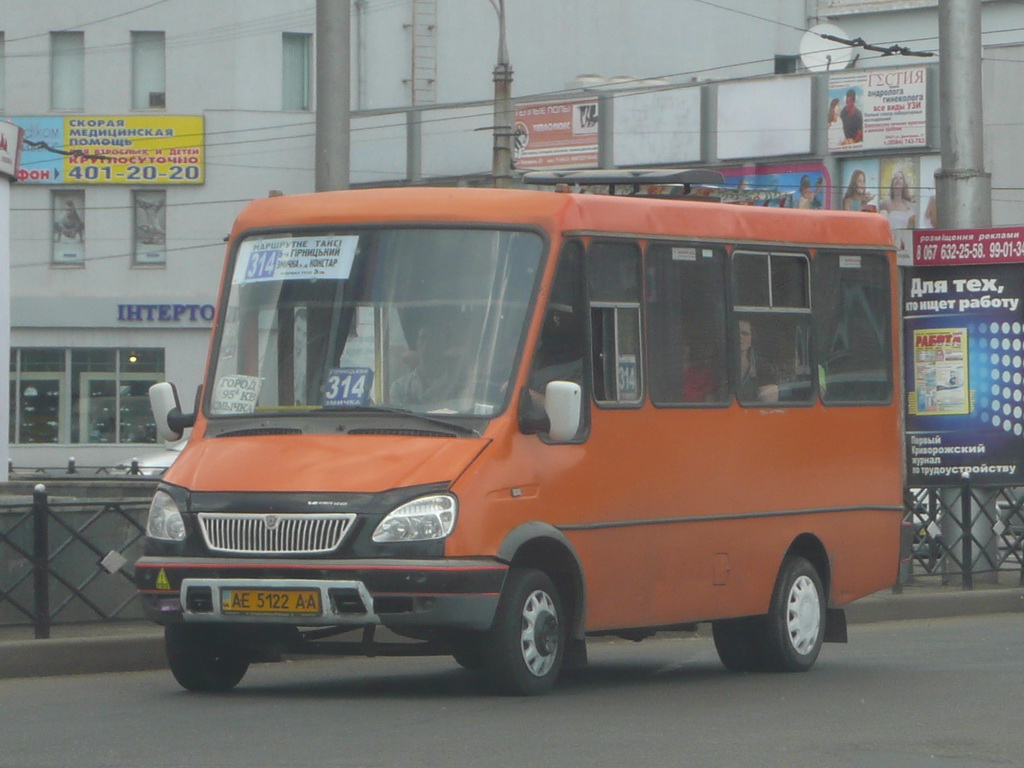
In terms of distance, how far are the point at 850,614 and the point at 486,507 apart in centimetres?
721

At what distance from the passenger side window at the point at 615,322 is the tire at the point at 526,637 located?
1147 millimetres

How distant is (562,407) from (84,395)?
40.4m

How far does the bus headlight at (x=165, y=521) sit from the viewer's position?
9.69 m

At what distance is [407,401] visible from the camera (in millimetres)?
9875

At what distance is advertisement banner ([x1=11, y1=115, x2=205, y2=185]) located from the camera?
4856 cm

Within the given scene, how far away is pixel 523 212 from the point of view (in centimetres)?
1021

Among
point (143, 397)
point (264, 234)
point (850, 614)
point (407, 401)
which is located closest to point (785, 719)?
point (407, 401)

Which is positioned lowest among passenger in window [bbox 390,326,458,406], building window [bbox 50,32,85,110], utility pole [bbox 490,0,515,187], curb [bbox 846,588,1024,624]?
curb [bbox 846,588,1024,624]

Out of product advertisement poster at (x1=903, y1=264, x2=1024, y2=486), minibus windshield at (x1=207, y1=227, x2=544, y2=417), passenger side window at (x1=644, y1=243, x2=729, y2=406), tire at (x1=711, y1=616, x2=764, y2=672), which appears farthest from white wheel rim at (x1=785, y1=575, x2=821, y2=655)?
product advertisement poster at (x1=903, y1=264, x2=1024, y2=486)

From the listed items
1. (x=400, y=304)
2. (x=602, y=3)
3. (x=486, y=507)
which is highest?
(x=602, y=3)

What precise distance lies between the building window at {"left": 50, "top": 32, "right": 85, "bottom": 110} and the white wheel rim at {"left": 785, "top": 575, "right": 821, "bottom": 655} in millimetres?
39493

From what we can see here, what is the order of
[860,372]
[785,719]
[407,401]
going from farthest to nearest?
[860,372]
[407,401]
[785,719]

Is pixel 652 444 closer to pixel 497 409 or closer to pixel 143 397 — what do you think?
pixel 497 409

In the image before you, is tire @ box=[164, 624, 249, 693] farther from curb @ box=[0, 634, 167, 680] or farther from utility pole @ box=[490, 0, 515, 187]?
utility pole @ box=[490, 0, 515, 187]
